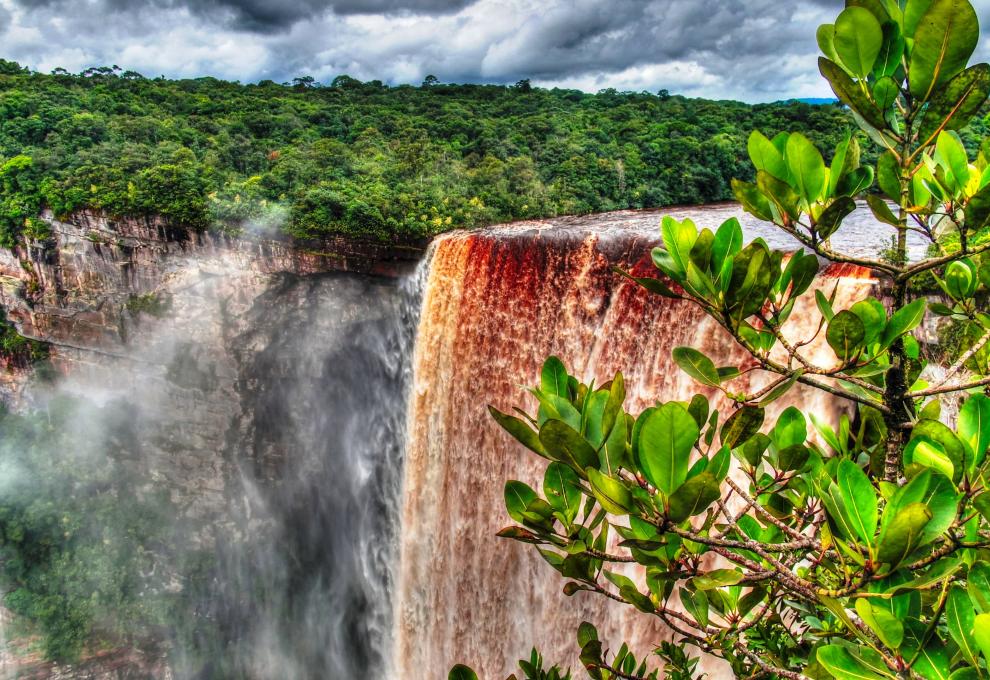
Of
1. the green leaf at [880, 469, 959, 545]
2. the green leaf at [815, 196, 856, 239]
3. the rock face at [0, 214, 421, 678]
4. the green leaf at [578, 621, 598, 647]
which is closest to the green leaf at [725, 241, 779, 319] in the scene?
the green leaf at [815, 196, 856, 239]

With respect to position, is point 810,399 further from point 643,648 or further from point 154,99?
point 154,99

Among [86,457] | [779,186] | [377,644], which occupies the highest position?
[779,186]

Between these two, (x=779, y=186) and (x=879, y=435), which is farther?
(x=879, y=435)

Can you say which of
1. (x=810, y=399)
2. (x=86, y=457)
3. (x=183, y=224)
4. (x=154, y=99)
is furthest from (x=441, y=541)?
(x=154, y=99)

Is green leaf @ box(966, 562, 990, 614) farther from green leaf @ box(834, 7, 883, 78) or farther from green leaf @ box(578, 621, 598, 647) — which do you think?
green leaf @ box(578, 621, 598, 647)

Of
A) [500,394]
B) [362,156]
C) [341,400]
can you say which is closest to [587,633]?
[500,394]

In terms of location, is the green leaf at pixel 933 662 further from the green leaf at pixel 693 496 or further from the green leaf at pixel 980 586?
the green leaf at pixel 693 496

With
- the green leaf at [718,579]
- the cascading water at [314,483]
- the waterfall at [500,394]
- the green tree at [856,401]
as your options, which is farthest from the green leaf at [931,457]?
the cascading water at [314,483]
